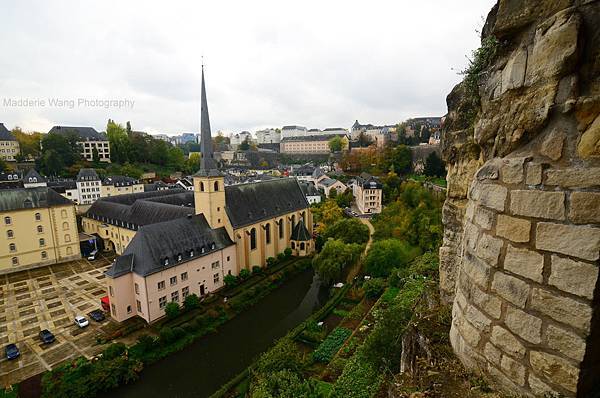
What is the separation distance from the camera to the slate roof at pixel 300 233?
34906 mm

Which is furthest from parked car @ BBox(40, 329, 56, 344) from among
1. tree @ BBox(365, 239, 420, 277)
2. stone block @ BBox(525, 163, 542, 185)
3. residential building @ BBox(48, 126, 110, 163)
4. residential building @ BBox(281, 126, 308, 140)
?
residential building @ BBox(281, 126, 308, 140)

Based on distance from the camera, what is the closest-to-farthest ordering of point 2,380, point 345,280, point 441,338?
point 441,338
point 2,380
point 345,280

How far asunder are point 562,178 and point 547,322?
3.79 feet

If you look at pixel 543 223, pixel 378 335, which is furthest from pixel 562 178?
pixel 378 335

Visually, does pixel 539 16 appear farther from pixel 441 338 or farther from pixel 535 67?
pixel 441 338

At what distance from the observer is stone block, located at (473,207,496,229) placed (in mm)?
2977

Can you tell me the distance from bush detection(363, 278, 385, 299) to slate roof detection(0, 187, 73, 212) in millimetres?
33418

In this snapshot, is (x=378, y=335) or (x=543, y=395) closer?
(x=543, y=395)

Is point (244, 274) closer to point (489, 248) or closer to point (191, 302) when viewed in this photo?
point (191, 302)

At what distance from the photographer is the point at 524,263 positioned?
263 cm

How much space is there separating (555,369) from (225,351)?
20081mm

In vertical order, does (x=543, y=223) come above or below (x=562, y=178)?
below

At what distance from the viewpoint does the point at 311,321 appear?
20594 mm

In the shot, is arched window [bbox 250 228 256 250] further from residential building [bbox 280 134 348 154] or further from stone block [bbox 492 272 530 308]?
residential building [bbox 280 134 348 154]
